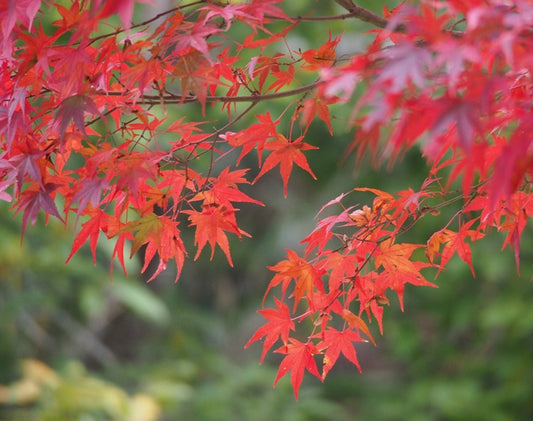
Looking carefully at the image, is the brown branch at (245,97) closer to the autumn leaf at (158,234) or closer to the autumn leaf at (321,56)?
the autumn leaf at (321,56)

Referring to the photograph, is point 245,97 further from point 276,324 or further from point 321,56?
point 276,324

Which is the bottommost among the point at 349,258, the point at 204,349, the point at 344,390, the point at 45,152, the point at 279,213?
the point at 344,390

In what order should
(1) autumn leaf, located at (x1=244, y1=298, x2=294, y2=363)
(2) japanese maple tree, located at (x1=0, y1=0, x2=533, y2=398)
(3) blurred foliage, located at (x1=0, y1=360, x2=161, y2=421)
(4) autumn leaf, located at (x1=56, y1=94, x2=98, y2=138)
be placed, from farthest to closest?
(3) blurred foliage, located at (x1=0, y1=360, x2=161, y2=421) → (1) autumn leaf, located at (x1=244, y1=298, x2=294, y2=363) → (4) autumn leaf, located at (x1=56, y1=94, x2=98, y2=138) → (2) japanese maple tree, located at (x1=0, y1=0, x2=533, y2=398)

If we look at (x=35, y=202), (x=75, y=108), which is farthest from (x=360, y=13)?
(x=35, y=202)

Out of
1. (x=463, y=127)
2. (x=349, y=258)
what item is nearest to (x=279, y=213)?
(x=349, y=258)

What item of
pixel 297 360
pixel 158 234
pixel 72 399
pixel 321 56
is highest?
pixel 321 56

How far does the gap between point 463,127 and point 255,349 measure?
13.0 feet

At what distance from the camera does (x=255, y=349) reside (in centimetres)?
439

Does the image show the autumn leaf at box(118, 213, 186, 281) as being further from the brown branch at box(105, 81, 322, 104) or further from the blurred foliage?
the blurred foliage

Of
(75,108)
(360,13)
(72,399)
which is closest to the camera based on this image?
(75,108)

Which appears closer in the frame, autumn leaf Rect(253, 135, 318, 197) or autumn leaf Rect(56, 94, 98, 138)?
autumn leaf Rect(56, 94, 98, 138)

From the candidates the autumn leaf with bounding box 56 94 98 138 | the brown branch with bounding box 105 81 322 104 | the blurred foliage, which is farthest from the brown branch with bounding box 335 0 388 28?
the blurred foliage

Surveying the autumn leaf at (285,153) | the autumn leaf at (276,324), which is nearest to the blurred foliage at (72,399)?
the autumn leaf at (276,324)

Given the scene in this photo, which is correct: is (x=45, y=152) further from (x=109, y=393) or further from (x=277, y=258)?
(x=277, y=258)
